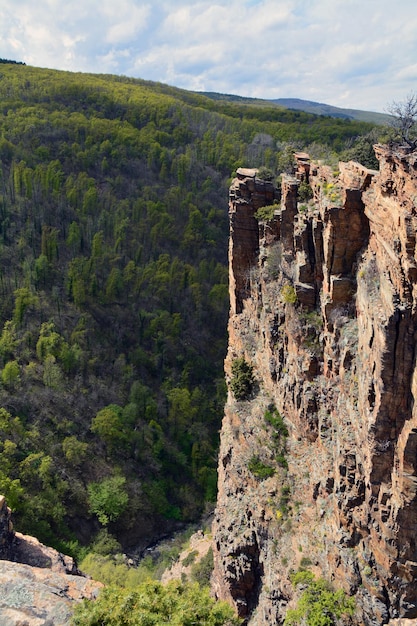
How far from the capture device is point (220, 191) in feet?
333

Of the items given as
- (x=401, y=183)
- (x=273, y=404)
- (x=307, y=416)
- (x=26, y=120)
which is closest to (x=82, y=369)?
(x=273, y=404)

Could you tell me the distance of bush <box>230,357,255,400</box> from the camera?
33.9 m

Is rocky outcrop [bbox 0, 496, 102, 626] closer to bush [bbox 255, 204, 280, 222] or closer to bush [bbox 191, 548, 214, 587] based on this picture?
bush [bbox 191, 548, 214, 587]

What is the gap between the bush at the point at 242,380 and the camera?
33.9 meters

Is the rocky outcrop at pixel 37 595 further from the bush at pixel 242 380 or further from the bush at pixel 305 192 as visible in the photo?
the bush at pixel 305 192

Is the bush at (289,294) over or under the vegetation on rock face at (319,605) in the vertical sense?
over

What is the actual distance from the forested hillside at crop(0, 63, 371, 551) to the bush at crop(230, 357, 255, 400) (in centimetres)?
1489

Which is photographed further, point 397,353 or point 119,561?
point 119,561

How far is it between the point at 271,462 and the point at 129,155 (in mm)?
90843

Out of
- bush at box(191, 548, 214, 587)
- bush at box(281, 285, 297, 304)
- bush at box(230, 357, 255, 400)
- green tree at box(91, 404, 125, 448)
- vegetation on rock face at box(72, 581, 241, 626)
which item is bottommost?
bush at box(191, 548, 214, 587)

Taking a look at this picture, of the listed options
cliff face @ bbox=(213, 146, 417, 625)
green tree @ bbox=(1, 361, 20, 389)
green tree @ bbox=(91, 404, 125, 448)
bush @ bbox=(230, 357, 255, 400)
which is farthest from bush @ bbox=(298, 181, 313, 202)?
green tree @ bbox=(1, 361, 20, 389)

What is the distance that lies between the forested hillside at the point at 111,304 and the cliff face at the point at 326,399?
8.81 meters

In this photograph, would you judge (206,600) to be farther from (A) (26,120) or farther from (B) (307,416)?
(A) (26,120)

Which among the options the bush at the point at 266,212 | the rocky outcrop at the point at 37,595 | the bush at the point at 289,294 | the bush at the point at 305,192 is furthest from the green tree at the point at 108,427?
the bush at the point at 305,192
